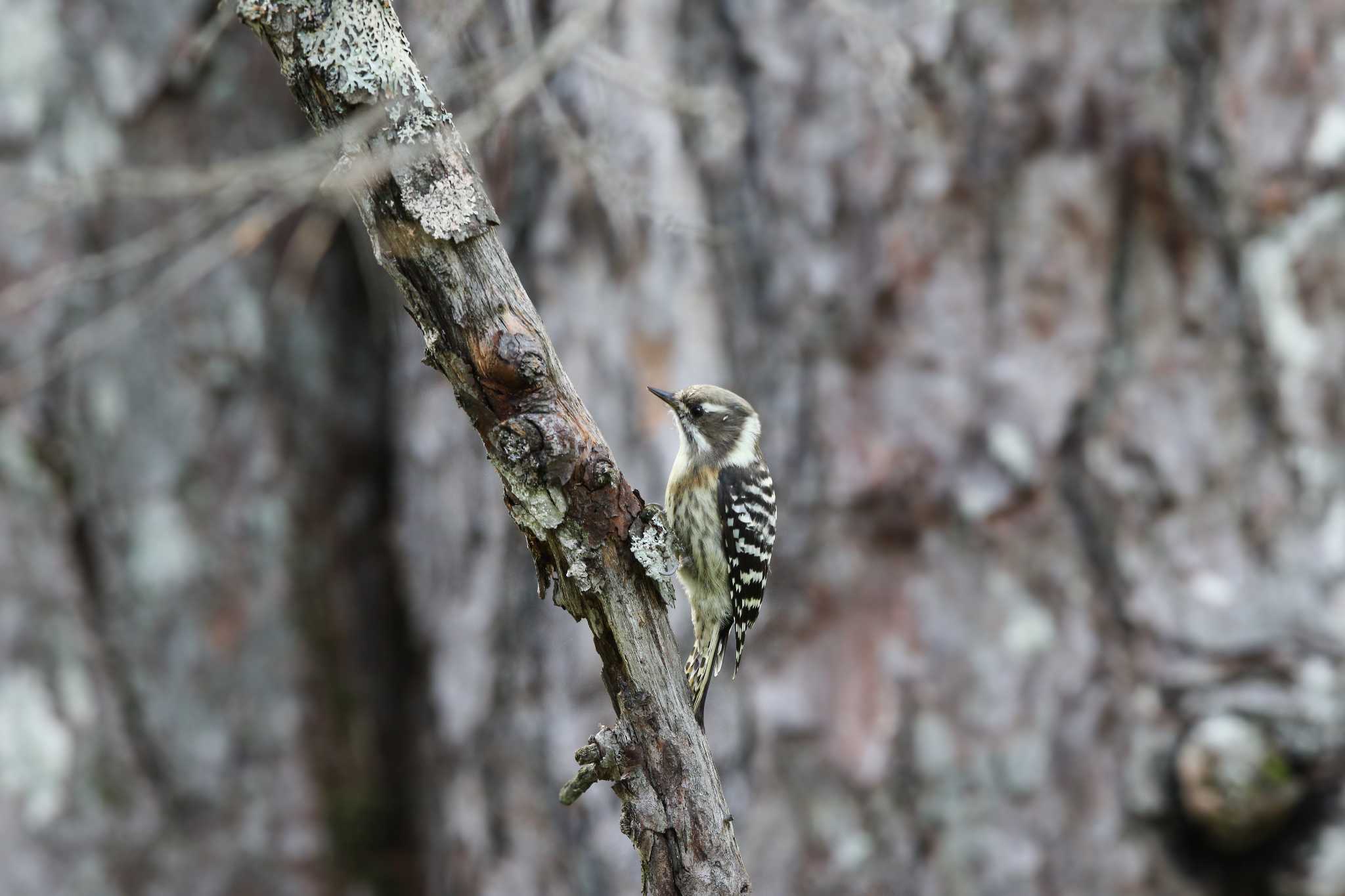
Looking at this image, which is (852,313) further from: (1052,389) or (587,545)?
(587,545)

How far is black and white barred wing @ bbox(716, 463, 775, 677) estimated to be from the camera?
3.09 m

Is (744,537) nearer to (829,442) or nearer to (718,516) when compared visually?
(718,516)

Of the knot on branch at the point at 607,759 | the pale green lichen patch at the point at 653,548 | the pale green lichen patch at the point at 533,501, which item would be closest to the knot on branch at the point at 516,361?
the pale green lichen patch at the point at 533,501

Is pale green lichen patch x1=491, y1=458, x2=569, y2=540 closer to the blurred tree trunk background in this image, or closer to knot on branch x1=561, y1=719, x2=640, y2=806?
knot on branch x1=561, y1=719, x2=640, y2=806

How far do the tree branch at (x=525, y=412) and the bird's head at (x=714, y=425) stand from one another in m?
1.38

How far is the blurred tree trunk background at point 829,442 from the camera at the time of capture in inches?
145

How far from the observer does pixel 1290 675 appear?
3502mm

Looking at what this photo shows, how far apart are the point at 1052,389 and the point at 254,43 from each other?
2.97 meters

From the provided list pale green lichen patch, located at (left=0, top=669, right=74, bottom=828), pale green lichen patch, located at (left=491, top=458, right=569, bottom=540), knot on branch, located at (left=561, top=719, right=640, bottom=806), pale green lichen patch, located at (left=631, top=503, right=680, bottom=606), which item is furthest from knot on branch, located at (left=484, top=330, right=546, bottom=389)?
pale green lichen patch, located at (left=0, top=669, right=74, bottom=828)

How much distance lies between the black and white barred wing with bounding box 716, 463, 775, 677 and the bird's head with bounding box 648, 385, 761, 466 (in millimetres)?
62

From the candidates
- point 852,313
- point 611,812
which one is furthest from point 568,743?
point 852,313

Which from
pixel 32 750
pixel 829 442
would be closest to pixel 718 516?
pixel 829 442

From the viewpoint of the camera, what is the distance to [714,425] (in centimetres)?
314

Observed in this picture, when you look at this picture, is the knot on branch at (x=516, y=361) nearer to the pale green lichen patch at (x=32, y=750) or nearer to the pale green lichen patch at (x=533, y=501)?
the pale green lichen patch at (x=533, y=501)
